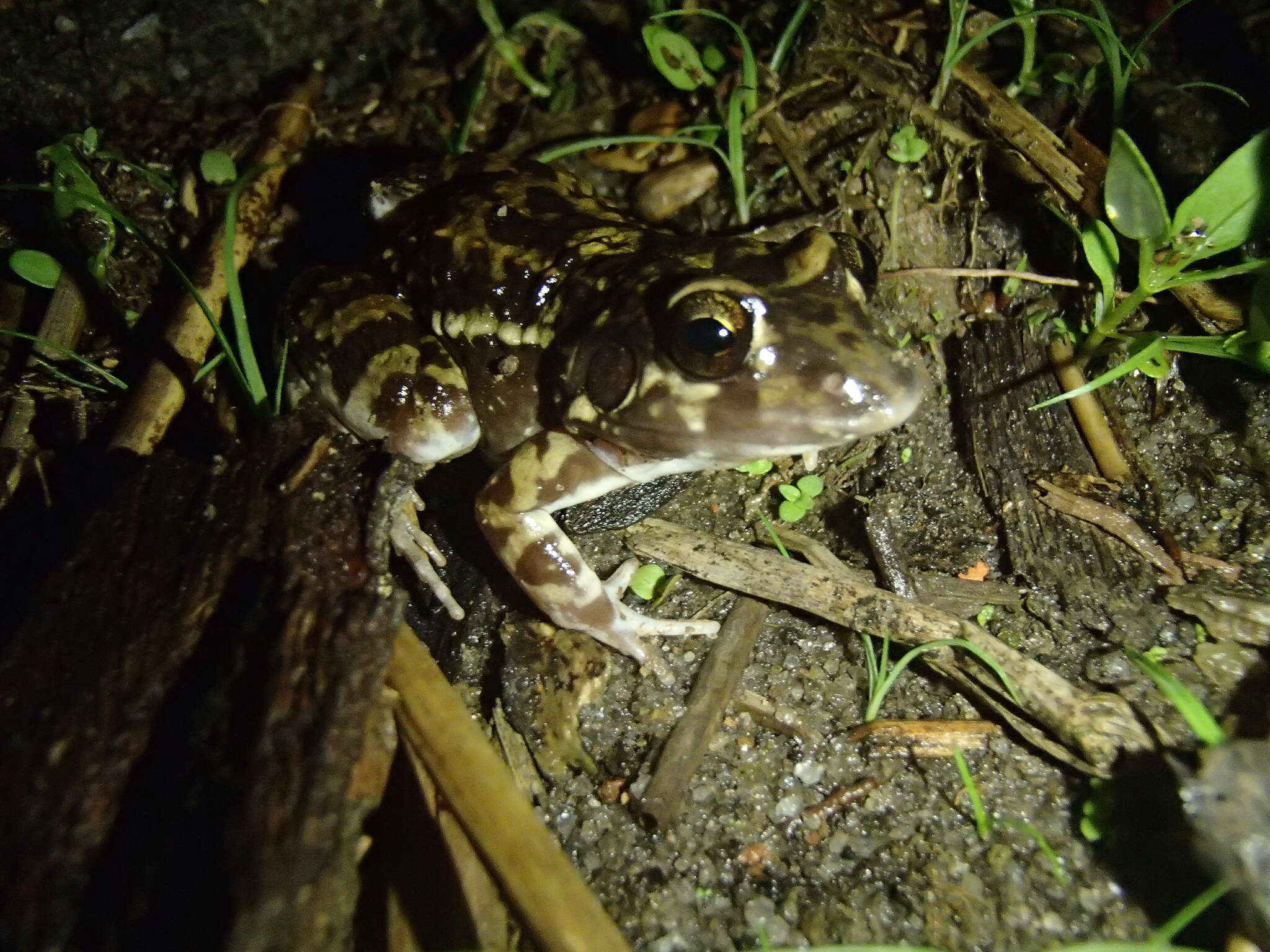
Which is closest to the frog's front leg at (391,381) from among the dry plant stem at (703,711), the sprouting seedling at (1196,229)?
the dry plant stem at (703,711)

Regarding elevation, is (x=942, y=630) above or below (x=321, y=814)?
below

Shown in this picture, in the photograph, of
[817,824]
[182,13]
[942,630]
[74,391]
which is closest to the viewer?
[817,824]

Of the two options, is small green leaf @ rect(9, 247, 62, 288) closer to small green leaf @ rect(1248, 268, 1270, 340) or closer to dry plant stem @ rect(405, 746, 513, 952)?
dry plant stem @ rect(405, 746, 513, 952)

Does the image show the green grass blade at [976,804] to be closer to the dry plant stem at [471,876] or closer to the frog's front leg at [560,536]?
the frog's front leg at [560,536]

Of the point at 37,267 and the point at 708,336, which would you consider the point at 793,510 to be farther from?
the point at 37,267

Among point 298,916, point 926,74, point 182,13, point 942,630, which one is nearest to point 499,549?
point 298,916

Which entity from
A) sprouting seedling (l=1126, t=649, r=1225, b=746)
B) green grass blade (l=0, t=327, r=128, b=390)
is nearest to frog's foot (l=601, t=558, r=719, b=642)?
sprouting seedling (l=1126, t=649, r=1225, b=746)

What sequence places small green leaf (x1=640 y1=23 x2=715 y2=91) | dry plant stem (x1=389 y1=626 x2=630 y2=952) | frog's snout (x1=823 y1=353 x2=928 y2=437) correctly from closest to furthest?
dry plant stem (x1=389 y1=626 x2=630 y2=952) < frog's snout (x1=823 y1=353 x2=928 y2=437) < small green leaf (x1=640 y1=23 x2=715 y2=91)

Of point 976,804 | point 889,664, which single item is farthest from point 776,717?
point 976,804

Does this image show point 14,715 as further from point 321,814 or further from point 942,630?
point 942,630
